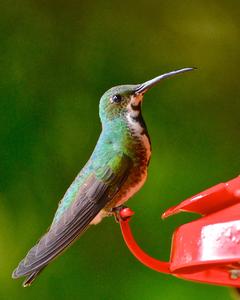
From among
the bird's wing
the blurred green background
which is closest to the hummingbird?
the bird's wing

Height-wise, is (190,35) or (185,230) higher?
(190,35)

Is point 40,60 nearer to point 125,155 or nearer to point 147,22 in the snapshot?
point 147,22

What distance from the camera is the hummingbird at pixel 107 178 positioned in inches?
78.2

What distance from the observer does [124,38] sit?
3.68 meters

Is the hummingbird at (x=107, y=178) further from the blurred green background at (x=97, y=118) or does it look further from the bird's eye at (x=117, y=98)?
the blurred green background at (x=97, y=118)

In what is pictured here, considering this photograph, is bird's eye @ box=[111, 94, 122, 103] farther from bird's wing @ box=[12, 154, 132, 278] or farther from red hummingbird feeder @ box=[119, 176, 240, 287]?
red hummingbird feeder @ box=[119, 176, 240, 287]

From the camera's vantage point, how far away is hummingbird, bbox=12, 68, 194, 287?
6.51 feet

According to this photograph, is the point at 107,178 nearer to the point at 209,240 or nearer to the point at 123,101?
the point at 123,101

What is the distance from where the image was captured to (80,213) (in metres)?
2.02

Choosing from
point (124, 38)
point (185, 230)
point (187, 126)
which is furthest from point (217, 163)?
point (185, 230)

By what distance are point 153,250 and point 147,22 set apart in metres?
1.11

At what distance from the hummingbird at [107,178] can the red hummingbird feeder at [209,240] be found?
0.31 m

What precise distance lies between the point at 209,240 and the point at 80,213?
2.24ft

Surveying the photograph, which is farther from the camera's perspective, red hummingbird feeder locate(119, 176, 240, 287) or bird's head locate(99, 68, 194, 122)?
bird's head locate(99, 68, 194, 122)
